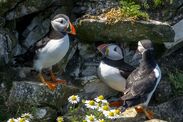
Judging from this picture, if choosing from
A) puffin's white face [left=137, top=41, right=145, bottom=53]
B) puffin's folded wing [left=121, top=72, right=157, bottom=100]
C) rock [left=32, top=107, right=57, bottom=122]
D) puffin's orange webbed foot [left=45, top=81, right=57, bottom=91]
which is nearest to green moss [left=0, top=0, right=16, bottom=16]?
puffin's orange webbed foot [left=45, top=81, right=57, bottom=91]

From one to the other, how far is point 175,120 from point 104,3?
7.82ft

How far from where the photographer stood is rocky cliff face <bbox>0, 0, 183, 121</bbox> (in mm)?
8898

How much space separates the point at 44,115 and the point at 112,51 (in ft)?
5.48

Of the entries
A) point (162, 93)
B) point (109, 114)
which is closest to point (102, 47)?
point (162, 93)

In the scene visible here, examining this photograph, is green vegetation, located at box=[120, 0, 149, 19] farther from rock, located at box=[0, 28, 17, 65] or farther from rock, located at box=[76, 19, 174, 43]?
rock, located at box=[0, 28, 17, 65]

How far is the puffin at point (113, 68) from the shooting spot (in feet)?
30.9

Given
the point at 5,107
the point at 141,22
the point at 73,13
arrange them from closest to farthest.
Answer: the point at 5,107
the point at 141,22
the point at 73,13

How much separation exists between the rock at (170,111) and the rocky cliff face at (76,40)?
0.04 metres

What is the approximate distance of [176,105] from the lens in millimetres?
9148

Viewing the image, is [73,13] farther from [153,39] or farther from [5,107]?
[5,107]

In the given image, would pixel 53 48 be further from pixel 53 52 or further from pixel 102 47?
pixel 102 47

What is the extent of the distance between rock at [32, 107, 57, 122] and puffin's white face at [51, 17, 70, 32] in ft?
4.28

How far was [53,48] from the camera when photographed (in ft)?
29.6

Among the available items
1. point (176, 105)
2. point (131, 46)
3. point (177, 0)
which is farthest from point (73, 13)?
point (176, 105)
